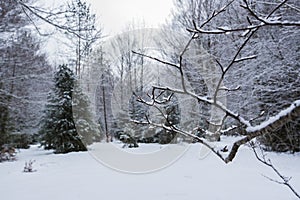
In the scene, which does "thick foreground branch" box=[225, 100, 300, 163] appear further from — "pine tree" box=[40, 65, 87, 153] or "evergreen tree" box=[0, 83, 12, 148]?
"evergreen tree" box=[0, 83, 12, 148]

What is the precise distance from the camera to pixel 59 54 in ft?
39.9

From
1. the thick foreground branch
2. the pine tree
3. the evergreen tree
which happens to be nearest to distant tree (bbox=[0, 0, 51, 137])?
the evergreen tree

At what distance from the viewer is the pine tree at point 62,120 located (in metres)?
8.10

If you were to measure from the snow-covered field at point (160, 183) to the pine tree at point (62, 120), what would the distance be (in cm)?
312

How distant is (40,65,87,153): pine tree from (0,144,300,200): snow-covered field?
10.2 feet

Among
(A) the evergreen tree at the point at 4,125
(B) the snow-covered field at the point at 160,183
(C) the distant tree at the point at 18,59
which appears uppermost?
(C) the distant tree at the point at 18,59

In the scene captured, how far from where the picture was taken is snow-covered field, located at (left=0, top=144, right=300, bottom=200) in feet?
9.78

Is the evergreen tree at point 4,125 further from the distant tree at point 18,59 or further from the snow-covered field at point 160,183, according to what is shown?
the snow-covered field at point 160,183

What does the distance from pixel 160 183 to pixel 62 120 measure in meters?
5.24

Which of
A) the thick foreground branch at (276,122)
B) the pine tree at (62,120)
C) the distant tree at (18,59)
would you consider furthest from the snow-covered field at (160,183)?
the pine tree at (62,120)

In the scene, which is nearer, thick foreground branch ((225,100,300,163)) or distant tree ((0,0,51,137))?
thick foreground branch ((225,100,300,163))

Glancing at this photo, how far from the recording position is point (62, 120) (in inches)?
316

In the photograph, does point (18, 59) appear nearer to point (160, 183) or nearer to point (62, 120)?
point (62, 120)

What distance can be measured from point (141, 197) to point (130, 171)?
157 centimetres
